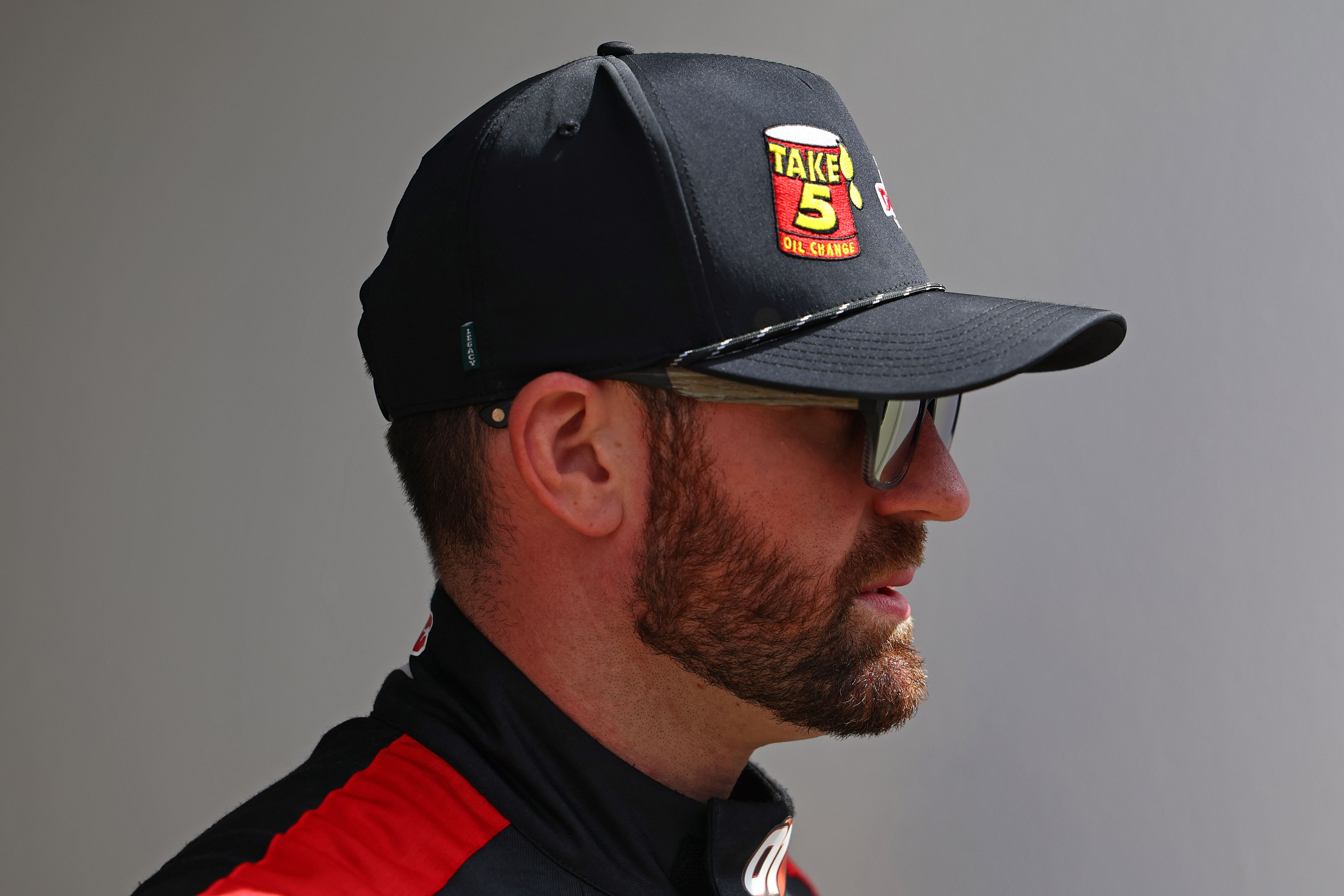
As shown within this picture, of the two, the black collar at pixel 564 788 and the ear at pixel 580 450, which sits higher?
the ear at pixel 580 450

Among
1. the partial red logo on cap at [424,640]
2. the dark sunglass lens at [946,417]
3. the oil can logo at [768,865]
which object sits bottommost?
the oil can logo at [768,865]

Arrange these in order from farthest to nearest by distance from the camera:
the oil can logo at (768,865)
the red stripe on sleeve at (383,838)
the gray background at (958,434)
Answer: the gray background at (958,434)
the oil can logo at (768,865)
the red stripe on sleeve at (383,838)

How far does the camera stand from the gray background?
1.51 meters

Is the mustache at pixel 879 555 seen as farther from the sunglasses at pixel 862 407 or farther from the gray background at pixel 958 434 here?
the gray background at pixel 958 434

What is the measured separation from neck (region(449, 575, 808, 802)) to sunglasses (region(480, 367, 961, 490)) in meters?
0.18

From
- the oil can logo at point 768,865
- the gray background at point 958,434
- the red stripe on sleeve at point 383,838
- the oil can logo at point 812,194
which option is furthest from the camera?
the gray background at point 958,434

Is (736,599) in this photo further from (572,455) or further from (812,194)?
(812,194)

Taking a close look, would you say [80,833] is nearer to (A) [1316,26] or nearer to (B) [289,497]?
(B) [289,497]

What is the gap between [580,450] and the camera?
1023 millimetres

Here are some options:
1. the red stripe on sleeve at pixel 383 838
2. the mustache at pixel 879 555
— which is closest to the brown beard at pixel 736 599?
the mustache at pixel 879 555

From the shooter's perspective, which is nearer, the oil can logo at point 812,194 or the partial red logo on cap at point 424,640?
the oil can logo at point 812,194

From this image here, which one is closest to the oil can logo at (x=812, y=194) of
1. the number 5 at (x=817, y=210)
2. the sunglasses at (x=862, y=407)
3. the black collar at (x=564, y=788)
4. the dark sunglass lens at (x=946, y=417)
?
the number 5 at (x=817, y=210)

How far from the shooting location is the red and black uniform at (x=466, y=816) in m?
0.92

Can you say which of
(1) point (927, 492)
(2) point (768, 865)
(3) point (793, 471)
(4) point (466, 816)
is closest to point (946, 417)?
(1) point (927, 492)
